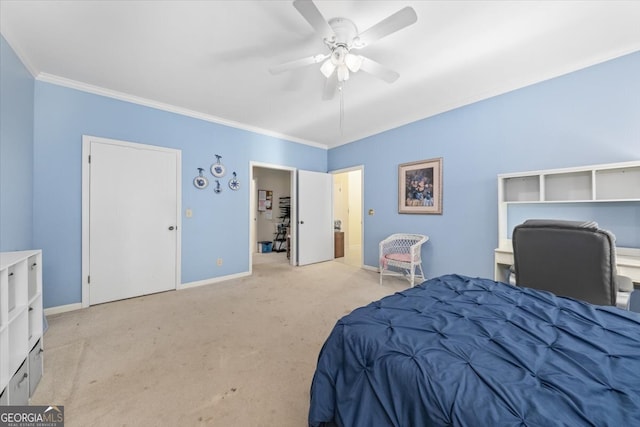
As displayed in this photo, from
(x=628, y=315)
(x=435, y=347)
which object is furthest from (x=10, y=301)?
(x=628, y=315)

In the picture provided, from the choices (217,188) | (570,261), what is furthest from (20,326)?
(570,261)

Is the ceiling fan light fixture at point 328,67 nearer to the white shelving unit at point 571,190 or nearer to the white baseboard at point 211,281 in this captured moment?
the white shelving unit at point 571,190

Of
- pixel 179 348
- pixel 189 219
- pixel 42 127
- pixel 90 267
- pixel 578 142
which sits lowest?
pixel 179 348

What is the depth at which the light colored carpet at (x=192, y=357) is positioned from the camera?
138 cm

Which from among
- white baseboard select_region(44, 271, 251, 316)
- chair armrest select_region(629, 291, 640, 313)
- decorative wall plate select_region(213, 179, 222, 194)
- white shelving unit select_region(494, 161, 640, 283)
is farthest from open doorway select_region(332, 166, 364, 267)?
chair armrest select_region(629, 291, 640, 313)

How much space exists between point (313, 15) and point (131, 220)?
315 centimetres

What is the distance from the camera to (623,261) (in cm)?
187

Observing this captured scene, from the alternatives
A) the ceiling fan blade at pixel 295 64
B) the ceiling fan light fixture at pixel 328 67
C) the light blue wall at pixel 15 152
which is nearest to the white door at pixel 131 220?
the light blue wall at pixel 15 152

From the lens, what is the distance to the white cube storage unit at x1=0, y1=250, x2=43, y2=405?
1.22 meters

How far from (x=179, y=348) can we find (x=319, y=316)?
4.33 ft

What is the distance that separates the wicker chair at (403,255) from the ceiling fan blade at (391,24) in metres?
2.50

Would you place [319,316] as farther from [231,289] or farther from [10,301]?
[10,301]

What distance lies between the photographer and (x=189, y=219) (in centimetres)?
347

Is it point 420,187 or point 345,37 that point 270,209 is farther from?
point 345,37
